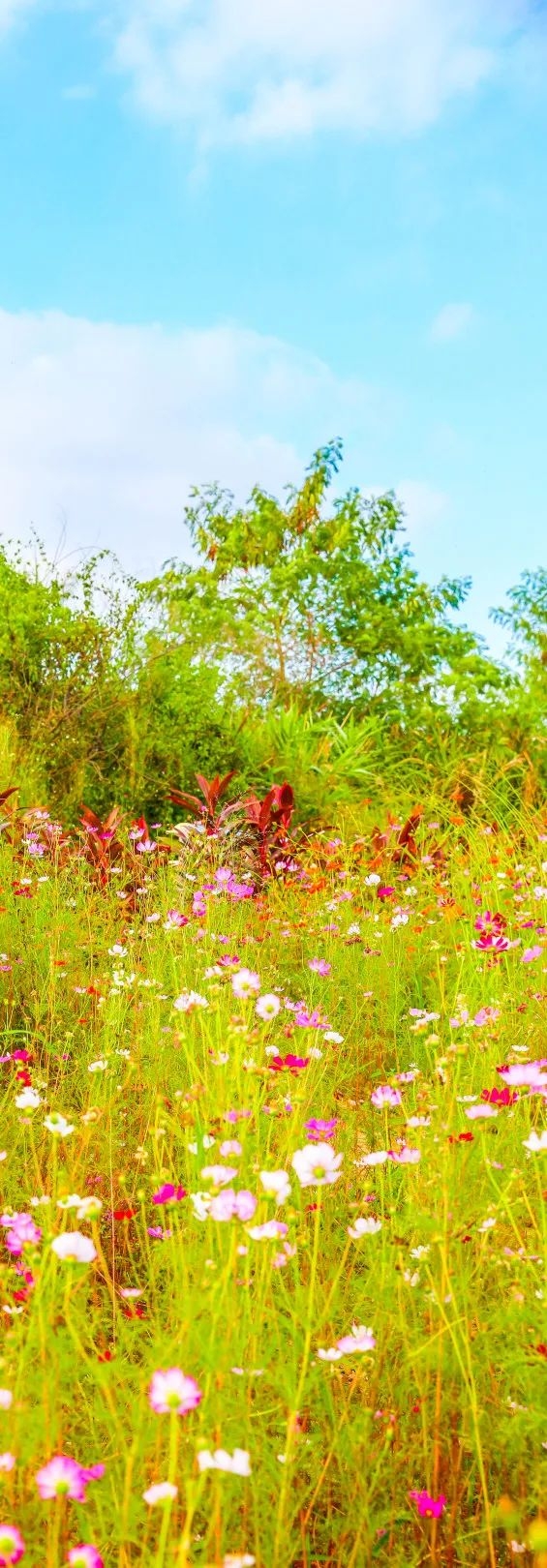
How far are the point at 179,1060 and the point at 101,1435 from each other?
1376mm

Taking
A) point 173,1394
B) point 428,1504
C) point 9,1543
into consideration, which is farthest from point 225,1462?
point 428,1504

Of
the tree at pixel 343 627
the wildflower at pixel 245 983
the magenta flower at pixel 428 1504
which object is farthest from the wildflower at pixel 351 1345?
the tree at pixel 343 627

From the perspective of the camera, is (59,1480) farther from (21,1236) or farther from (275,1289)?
(275,1289)

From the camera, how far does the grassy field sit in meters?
1.32

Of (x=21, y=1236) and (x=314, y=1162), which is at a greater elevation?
(x=314, y=1162)

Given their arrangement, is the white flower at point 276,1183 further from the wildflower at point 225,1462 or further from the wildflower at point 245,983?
the wildflower at point 245,983

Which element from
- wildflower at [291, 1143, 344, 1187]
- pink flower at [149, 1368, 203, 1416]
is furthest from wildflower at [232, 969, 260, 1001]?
pink flower at [149, 1368, 203, 1416]

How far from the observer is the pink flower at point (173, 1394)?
1.08 m

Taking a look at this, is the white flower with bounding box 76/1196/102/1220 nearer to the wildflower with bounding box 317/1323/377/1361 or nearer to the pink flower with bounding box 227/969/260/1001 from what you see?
the wildflower with bounding box 317/1323/377/1361

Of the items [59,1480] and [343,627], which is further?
[343,627]

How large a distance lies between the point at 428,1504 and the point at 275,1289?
0.67m

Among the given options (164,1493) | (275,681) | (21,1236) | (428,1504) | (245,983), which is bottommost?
(428,1504)

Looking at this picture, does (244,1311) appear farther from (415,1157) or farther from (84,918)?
(84,918)

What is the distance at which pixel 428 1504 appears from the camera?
139 centimetres
